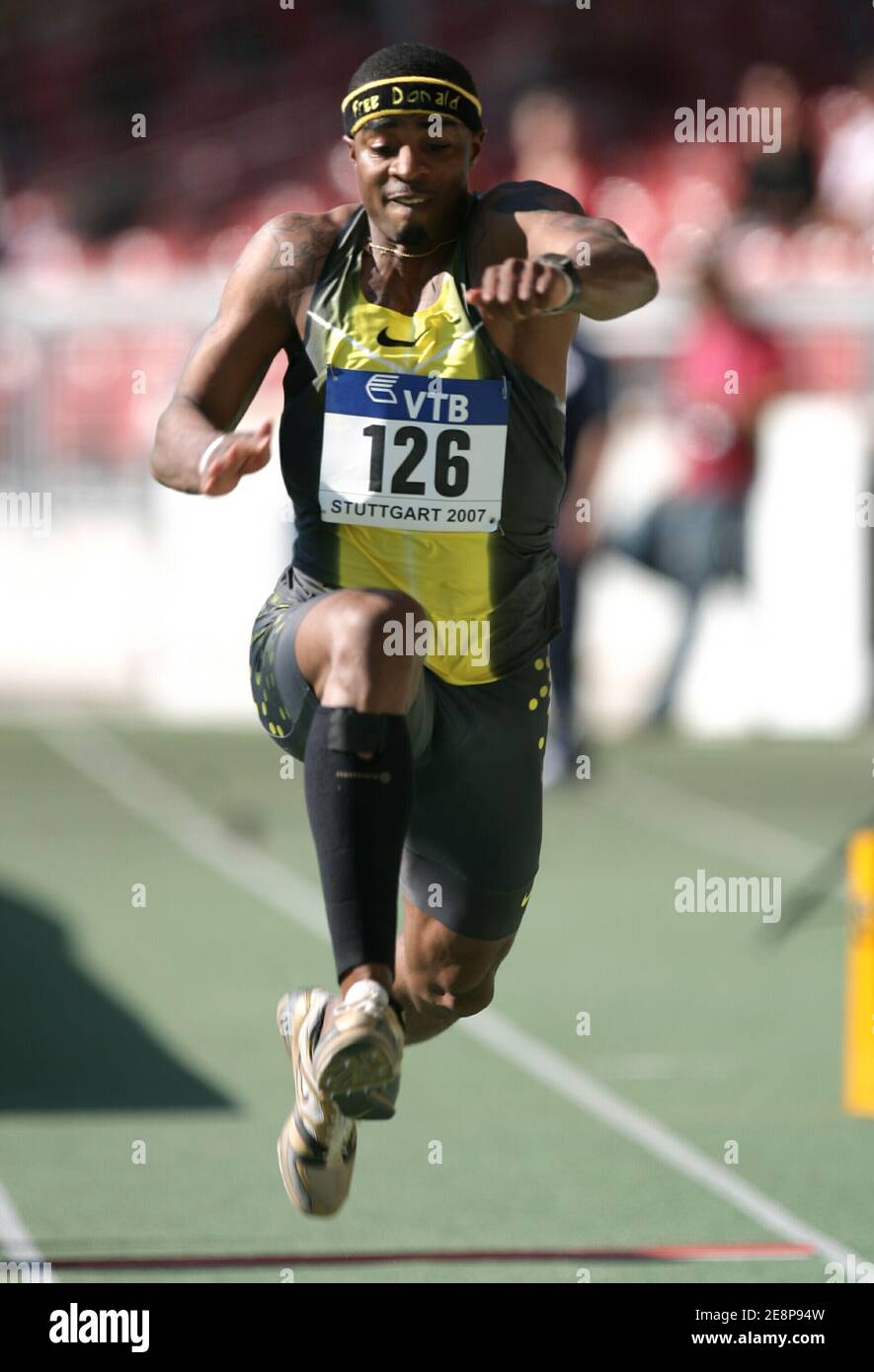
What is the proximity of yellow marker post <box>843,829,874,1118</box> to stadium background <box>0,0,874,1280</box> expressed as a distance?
12 cm

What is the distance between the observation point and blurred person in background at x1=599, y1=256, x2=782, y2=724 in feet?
48.5

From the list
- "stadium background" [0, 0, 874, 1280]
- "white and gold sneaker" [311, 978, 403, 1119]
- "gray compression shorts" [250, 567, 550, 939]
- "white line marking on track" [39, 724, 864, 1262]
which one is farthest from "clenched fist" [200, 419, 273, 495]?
"white line marking on track" [39, 724, 864, 1262]

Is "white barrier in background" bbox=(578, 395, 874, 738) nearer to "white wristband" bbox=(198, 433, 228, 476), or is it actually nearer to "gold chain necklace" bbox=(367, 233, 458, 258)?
"gold chain necklace" bbox=(367, 233, 458, 258)

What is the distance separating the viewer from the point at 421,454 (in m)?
4.87

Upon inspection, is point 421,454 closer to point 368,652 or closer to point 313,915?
point 368,652

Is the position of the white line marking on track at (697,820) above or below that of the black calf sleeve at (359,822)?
below

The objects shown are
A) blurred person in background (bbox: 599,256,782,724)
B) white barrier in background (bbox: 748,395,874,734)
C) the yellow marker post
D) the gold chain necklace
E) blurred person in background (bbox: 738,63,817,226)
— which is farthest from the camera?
blurred person in background (bbox: 738,63,817,226)

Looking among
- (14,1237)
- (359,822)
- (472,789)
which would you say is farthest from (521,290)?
(14,1237)

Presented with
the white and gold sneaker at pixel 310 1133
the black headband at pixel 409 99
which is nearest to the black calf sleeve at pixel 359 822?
the white and gold sneaker at pixel 310 1133

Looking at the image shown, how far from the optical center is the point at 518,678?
17.3ft

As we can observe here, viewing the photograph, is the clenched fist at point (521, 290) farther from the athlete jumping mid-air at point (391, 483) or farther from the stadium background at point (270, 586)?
the stadium background at point (270, 586)

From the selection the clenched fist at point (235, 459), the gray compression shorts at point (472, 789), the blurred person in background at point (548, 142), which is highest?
the blurred person in background at point (548, 142)

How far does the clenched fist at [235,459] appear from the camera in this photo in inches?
172

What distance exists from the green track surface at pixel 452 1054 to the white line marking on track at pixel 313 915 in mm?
55
